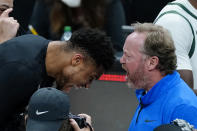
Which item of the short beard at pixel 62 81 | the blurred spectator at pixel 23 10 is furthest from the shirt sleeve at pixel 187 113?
the blurred spectator at pixel 23 10

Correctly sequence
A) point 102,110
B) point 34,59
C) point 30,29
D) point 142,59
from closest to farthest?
point 142,59 → point 34,59 → point 102,110 → point 30,29

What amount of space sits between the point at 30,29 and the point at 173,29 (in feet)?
8.21

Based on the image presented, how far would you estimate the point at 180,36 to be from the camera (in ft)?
11.2

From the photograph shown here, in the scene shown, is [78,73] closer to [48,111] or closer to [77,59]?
[77,59]

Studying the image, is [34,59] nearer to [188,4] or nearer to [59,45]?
[59,45]

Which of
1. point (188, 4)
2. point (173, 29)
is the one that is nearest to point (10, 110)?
point (173, 29)

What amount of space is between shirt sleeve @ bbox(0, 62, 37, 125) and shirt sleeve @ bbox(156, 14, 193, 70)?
100 cm

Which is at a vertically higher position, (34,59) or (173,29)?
(173,29)

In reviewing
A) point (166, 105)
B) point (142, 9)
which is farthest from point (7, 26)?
point (142, 9)

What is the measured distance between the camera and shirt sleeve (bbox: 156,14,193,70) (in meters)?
3.40

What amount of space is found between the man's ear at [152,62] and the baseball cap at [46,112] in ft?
1.87

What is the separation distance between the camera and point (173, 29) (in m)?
3.43

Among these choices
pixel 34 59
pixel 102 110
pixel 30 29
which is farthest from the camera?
pixel 30 29

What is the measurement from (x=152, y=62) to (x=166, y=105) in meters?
0.30
